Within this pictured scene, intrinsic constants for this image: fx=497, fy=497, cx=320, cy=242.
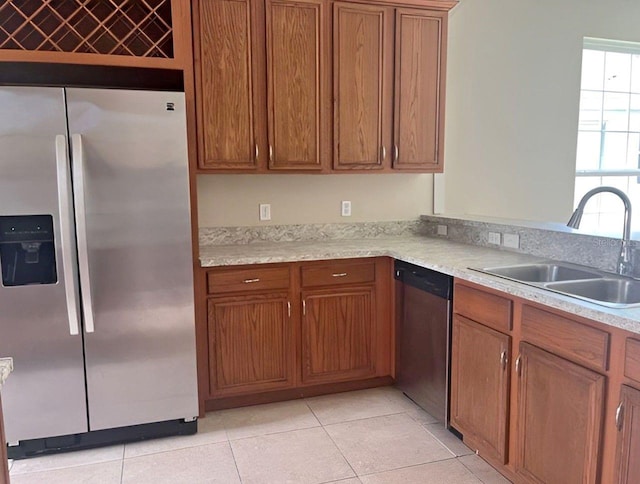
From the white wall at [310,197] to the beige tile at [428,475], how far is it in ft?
5.59

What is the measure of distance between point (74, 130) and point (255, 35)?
114cm

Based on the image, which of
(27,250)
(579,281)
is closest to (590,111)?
(579,281)

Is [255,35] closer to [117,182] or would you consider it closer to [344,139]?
[344,139]

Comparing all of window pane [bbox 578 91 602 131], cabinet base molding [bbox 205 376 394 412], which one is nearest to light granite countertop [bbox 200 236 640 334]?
cabinet base molding [bbox 205 376 394 412]

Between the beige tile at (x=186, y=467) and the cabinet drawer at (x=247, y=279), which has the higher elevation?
the cabinet drawer at (x=247, y=279)

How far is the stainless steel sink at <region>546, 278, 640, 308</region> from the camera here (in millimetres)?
2041

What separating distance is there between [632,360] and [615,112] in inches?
143

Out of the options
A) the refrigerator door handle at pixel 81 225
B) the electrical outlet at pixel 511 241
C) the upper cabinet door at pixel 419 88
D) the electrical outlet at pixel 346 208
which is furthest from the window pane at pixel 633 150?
the refrigerator door handle at pixel 81 225

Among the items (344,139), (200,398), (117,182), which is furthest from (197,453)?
(344,139)

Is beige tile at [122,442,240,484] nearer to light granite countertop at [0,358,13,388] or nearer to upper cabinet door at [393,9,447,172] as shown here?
light granite countertop at [0,358,13,388]

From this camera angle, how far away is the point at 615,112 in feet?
14.4

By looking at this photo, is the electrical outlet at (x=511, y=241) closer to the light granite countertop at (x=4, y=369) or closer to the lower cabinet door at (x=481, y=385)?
the lower cabinet door at (x=481, y=385)

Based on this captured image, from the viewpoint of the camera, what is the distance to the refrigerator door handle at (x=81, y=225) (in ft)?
7.40

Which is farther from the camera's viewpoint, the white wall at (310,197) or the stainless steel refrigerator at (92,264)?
the white wall at (310,197)
